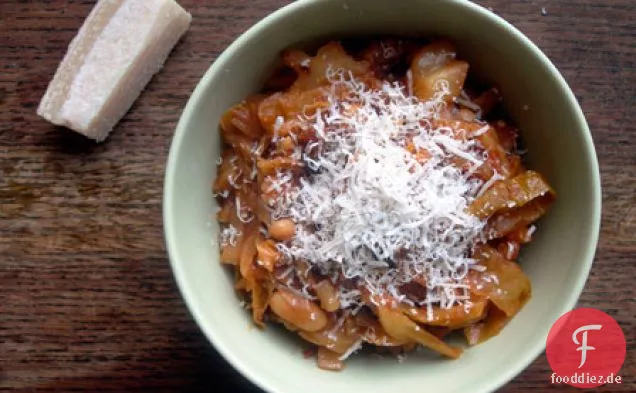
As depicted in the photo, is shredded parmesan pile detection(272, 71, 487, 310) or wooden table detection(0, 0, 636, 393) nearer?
shredded parmesan pile detection(272, 71, 487, 310)

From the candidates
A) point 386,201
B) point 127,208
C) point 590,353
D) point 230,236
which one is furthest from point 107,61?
point 590,353

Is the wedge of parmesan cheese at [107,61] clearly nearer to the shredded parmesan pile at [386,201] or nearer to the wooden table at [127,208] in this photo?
the wooden table at [127,208]

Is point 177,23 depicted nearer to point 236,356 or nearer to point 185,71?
point 185,71

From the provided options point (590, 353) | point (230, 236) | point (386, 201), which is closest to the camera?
point (386, 201)

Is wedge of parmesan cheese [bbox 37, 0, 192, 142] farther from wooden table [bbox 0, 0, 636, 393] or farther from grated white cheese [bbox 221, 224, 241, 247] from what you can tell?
grated white cheese [bbox 221, 224, 241, 247]

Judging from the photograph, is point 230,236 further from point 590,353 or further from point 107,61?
point 590,353

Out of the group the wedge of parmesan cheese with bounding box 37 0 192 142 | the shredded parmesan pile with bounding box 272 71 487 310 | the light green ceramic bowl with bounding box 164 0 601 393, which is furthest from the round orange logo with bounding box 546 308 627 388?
the wedge of parmesan cheese with bounding box 37 0 192 142
